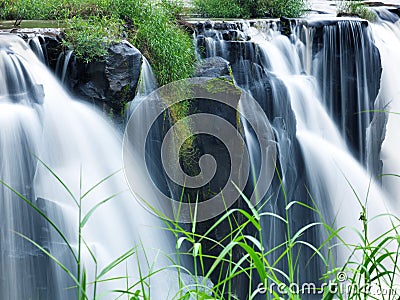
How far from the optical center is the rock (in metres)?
5.84

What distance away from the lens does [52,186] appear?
15.0 feet

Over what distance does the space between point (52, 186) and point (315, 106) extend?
445cm

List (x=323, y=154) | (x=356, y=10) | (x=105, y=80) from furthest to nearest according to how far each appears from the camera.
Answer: (x=356, y=10)
(x=323, y=154)
(x=105, y=80)

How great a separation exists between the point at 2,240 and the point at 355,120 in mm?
5876

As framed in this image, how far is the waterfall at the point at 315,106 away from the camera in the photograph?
22.0ft

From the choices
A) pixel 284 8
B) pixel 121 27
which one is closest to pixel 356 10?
pixel 284 8

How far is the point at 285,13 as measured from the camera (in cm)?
988

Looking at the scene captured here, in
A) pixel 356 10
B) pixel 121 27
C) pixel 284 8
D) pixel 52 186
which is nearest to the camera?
pixel 52 186

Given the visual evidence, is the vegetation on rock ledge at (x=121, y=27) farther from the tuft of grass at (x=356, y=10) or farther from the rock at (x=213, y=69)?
the tuft of grass at (x=356, y=10)

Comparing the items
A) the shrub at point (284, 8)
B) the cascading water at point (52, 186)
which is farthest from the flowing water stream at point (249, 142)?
the shrub at point (284, 8)

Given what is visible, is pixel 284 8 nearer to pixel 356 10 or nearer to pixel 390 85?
pixel 356 10

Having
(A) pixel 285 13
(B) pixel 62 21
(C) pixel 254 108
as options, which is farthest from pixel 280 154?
(A) pixel 285 13

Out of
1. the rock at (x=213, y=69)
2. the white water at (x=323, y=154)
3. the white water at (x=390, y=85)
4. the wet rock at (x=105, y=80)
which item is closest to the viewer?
the wet rock at (x=105, y=80)

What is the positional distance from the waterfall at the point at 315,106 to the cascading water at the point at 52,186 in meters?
1.92
